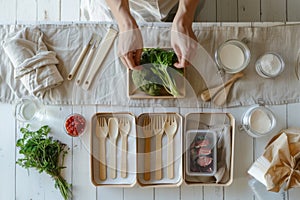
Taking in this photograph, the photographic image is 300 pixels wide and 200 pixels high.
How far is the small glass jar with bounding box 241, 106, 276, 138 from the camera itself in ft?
3.51

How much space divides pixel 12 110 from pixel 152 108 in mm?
416

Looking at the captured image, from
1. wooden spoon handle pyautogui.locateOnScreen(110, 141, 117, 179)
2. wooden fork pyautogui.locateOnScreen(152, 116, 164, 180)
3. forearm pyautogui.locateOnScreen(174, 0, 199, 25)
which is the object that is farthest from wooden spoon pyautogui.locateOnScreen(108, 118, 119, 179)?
forearm pyautogui.locateOnScreen(174, 0, 199, 25)

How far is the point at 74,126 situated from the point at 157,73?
0.92ft

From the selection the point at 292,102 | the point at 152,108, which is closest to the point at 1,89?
the point at 152,108

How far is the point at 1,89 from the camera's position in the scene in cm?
113

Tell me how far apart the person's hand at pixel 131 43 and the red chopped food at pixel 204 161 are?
1.00 feet

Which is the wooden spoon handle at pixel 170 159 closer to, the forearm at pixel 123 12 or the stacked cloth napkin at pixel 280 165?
the stacked cloth napkin at pixel 280 165

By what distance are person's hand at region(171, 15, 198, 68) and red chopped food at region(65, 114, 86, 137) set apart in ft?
1.10

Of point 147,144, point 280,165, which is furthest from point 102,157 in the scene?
point 280,165

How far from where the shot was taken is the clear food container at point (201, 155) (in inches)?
41.1

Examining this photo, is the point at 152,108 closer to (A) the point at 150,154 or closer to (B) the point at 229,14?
(A) the point at 150,154

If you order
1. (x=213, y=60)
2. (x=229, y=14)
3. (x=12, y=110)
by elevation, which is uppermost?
(x=229, y=14)

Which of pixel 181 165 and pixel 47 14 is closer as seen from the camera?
pixel 181 165

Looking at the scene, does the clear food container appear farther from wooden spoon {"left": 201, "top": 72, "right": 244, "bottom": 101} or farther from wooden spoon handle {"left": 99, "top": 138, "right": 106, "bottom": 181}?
A: wooden spoon handle {"left": 99, "top": 138, "right": 106, "bottom": 181}
